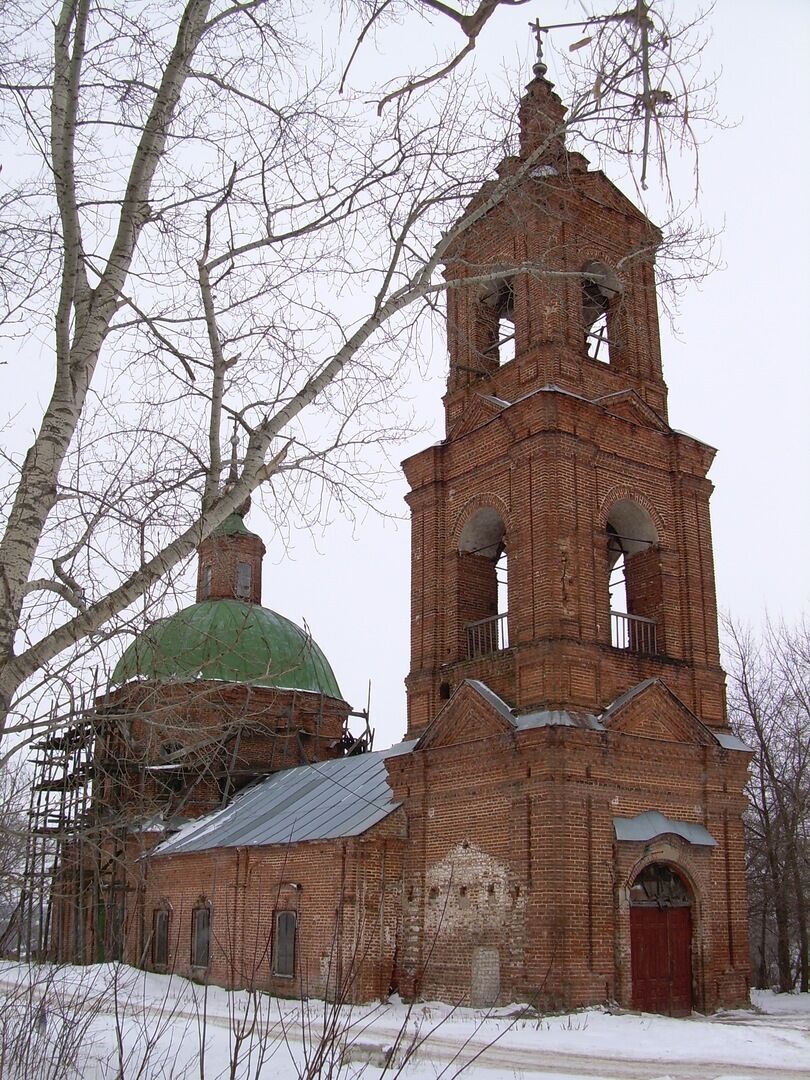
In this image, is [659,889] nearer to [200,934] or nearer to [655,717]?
[655,717]

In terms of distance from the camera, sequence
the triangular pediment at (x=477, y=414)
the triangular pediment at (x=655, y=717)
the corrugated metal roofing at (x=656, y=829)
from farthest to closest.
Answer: the triangular pediment at (x=477, y=414), the triangular pediment at (x=655, y=717), the corrugated metal roofing at (x=656, y=829)

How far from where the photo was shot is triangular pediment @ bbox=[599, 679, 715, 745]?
14508 millimetres

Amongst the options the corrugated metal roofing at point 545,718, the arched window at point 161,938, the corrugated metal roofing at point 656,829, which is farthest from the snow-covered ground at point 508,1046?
the arched window at point 161,938

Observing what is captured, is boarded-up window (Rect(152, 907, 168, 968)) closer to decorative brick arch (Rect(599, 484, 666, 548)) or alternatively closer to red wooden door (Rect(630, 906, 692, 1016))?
red wooden door (Rect(630, 906, 692, 1016))

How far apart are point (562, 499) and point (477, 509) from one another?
1.82 m

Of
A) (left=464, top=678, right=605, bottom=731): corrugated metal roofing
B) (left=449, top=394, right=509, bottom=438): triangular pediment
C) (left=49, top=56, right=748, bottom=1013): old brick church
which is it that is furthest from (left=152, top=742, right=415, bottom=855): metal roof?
(left=449, top=394, right=509, bottom=438): triangular pediment

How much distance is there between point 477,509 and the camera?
1669 centimetres

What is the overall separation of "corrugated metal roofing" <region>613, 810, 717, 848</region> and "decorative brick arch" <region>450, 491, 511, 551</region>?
4355mm

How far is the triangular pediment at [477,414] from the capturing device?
16531 mm

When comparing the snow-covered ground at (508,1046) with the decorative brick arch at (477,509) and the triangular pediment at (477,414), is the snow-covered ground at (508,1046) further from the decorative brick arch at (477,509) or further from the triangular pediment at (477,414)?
the triangular pediment at (477,414)

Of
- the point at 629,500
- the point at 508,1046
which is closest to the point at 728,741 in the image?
the point at 629,500

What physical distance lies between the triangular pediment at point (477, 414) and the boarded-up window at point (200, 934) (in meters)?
9.61

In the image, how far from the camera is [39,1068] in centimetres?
493

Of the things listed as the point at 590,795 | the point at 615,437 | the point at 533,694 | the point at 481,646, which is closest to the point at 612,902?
the point at 590,795
